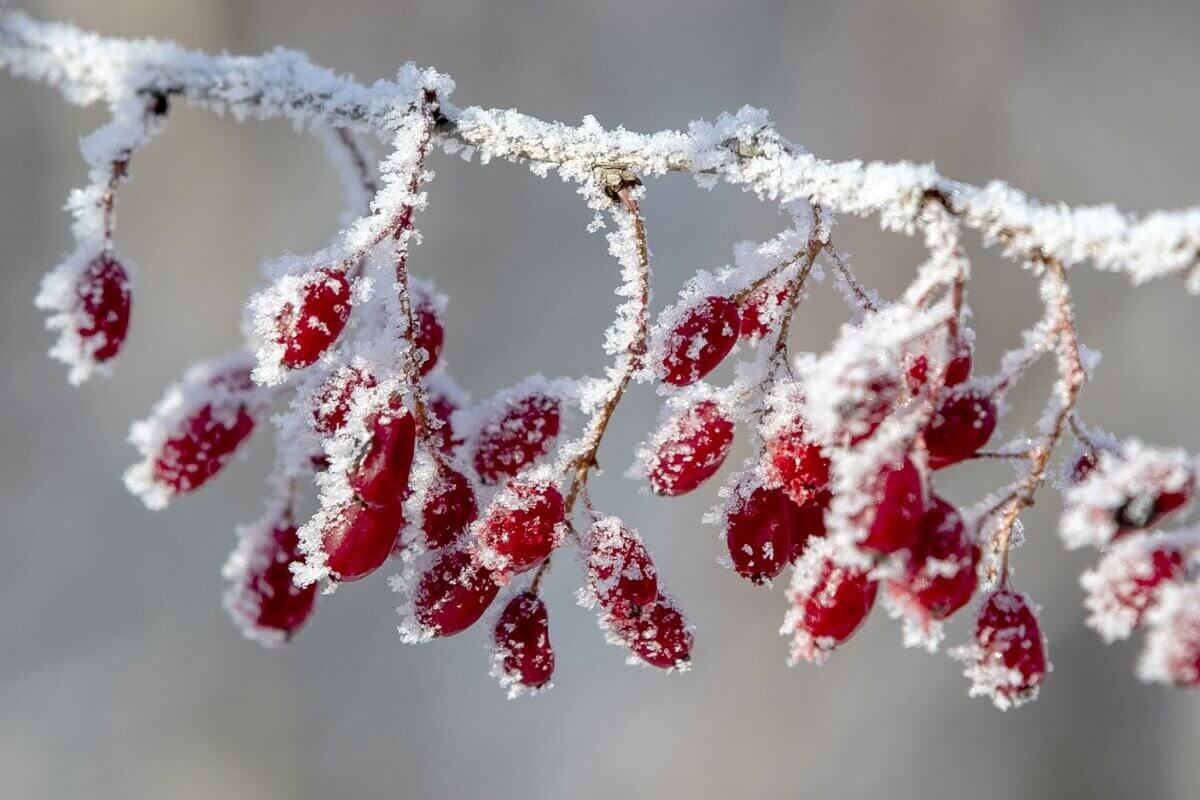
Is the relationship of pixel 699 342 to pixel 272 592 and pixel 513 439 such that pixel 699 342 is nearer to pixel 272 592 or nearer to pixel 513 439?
pixel 513 439

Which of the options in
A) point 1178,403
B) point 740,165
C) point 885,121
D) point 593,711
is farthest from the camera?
point 885,121

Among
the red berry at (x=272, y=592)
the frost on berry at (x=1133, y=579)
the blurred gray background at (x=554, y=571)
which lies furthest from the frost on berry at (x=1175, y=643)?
the blurred gray background at (x=554, y=571)

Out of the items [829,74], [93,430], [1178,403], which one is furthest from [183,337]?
[1178,403]

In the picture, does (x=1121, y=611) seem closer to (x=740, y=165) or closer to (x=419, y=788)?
(x=740, y=165)

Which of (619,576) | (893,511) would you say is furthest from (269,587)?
(893,511)

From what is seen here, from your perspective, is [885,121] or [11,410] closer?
[11,410]

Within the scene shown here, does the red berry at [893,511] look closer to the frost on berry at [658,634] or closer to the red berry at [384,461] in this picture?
the frost on berry at [658,634]

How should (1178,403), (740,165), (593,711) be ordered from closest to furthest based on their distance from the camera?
(740,165) < (593,711) < (1178,403)
